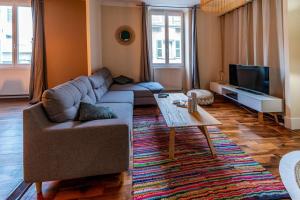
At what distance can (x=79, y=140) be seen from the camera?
1.82 m

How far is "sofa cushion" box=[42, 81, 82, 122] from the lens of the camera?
6.37 ft

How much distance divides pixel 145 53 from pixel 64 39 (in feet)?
7.35

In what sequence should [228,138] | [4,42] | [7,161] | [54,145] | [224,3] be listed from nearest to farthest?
[54,145]
[7,161]
[228,138]
[224,3]
[4,42]

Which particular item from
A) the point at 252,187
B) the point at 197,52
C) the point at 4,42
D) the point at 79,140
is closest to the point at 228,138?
the point at 252,187

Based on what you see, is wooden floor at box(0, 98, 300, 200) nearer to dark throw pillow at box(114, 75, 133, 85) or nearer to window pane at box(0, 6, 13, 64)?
window pane at box(0, 6, 13, 64)

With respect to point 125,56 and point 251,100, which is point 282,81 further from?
point 125,56

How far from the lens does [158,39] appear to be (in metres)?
6.27

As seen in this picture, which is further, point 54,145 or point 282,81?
point 282,81

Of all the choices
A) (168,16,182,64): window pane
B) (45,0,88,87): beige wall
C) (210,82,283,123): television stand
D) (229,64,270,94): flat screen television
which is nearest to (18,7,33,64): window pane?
(45,0,88,87): beige wall

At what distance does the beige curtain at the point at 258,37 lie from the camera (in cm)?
386

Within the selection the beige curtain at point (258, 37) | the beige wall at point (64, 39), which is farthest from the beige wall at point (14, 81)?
the beige curtain at point (258, 37)

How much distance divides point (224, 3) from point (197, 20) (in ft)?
7.87

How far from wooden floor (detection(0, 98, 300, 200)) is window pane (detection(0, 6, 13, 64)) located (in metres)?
1.59

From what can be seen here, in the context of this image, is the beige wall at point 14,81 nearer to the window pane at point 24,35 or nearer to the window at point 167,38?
the window pane at point 24,35
